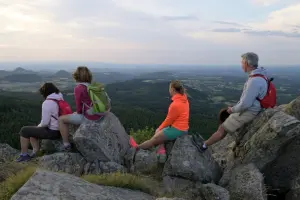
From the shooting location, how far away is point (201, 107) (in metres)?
174

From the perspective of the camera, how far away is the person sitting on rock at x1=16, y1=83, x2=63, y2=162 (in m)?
10.5

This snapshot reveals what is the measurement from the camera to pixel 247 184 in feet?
27.6

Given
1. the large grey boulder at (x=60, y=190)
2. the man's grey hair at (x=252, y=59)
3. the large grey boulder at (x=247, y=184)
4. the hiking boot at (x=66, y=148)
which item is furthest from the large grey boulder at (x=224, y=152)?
the hiking boot at (x=66, y=148)

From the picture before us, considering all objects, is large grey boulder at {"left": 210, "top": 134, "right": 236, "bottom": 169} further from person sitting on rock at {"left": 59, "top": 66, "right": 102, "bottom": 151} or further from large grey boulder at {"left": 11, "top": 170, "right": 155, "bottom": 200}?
→ person sitting on rock at {"left": 59, "top": 66, "right": 102, "bottom": 151}

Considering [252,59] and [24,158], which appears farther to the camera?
[24,158]

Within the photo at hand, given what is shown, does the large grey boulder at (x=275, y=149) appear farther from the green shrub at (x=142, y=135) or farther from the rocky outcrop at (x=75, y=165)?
the green shrub at (x=142, y=135)

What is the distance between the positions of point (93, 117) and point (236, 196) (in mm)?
5333

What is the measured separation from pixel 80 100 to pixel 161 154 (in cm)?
339

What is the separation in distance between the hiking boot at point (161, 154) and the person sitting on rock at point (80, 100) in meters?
2.46

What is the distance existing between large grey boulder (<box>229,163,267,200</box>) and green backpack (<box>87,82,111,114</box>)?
4849mm

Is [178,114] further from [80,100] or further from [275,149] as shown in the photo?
[80,100]

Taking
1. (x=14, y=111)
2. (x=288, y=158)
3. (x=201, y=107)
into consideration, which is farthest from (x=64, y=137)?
(x=201, y=107)

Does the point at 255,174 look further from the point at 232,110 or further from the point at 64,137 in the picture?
the point at 64,137

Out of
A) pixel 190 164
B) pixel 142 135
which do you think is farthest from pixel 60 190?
pixel 142 135
